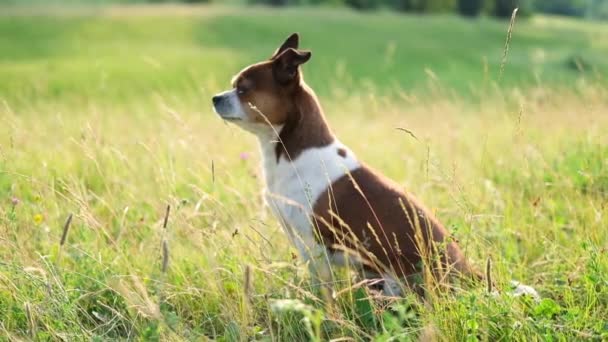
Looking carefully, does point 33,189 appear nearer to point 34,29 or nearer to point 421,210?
point 421,210

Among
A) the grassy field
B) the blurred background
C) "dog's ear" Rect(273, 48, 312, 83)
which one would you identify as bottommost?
the blurred background

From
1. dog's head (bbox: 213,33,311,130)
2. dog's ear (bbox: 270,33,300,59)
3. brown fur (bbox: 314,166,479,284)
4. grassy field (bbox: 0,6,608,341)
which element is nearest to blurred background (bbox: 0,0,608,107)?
grassy field (bbox: 0,6,608,341)

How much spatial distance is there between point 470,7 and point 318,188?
4494cm

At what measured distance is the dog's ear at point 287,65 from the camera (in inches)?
144

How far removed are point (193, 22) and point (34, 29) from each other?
593cm

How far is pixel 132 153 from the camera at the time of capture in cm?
690

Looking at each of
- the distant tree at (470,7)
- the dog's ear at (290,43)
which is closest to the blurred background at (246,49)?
the distant tree at (470,7)

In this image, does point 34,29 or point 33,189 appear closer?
point 33,189

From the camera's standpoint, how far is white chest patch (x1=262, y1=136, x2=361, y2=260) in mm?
3592

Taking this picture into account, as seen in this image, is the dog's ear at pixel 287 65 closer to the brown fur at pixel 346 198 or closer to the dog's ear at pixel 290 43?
the brown fur at pixel 346 198

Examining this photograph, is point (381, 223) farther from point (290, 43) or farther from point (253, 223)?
point (290, 43)

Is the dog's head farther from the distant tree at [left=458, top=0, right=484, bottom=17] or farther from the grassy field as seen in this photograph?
the distant tree at [left=458, top=0, right=484, bottom=17]

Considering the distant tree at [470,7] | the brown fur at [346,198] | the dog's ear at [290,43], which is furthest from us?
the distant tree at [470,7]

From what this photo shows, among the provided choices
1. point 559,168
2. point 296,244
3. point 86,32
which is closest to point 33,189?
point 296,244
